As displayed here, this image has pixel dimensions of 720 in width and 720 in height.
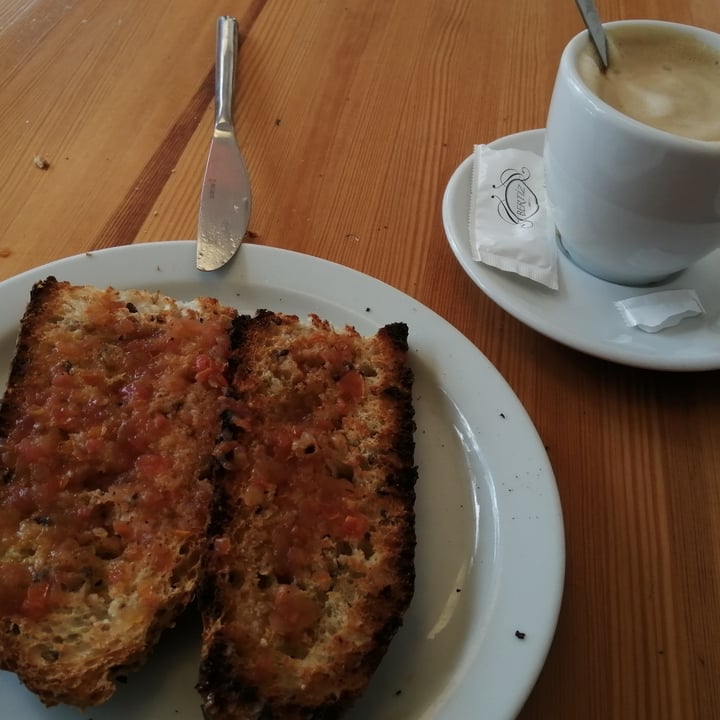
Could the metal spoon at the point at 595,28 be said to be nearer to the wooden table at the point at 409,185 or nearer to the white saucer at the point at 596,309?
the white saucer at the point at 596,309

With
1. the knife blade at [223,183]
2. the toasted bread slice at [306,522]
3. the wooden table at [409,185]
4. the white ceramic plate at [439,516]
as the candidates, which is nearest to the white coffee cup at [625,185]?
the wooden table at [409,185]

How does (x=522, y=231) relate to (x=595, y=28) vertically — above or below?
below

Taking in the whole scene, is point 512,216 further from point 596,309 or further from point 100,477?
point 100,477

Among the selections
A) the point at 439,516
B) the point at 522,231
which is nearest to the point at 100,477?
the point at 439,516

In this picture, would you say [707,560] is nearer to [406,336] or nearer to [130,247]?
[406,336]

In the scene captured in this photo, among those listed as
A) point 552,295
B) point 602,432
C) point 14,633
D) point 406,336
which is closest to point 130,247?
point 406,336

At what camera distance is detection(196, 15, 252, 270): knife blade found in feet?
5.01

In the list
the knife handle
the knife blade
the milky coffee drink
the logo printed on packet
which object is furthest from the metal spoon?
the knife handle

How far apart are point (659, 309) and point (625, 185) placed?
0.31 m

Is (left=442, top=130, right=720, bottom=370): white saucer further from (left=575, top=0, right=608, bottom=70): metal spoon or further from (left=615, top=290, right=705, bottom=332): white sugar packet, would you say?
(left=575, top=0, right=608, bottom=70): metal spoon

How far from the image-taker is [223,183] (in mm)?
1739

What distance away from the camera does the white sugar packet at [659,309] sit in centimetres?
142

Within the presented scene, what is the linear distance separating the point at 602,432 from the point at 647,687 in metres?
0.49

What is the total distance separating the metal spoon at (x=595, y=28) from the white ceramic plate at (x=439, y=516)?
2.13ft
